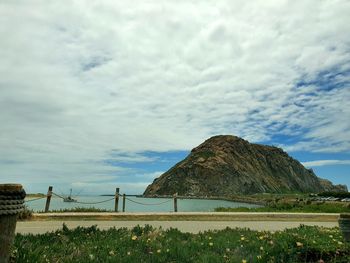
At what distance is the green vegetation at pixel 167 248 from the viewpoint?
20.9 ft

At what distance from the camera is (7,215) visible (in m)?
4.50

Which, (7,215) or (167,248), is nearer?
(7,215)

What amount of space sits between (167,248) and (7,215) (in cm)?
349

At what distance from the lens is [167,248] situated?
7219 mm

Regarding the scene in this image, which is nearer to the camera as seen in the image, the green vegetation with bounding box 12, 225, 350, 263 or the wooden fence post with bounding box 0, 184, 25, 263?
the wooden fence post with bounding box 0, 184, 25, 263

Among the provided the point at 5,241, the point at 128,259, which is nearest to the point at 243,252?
the point at 128,259

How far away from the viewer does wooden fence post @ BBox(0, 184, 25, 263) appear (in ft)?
14.6

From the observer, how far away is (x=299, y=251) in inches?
275

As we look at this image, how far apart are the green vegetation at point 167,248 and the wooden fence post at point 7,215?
3.17 ft

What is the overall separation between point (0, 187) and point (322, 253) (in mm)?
5451

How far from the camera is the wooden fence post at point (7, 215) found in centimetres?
446

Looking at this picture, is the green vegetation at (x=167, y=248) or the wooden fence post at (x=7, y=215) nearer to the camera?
the wooden fence post at (x=7, y=215)

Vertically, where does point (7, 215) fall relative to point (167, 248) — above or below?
above

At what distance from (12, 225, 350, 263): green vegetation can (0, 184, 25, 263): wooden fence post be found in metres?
0.97
